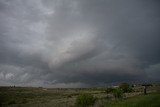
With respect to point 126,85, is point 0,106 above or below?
below

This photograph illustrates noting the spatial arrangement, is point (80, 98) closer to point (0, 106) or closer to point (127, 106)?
point (127, 106)

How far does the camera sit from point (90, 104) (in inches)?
1752

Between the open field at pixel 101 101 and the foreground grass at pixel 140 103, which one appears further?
the open field at pixel 101 101

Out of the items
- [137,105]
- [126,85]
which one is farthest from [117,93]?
[126,85]

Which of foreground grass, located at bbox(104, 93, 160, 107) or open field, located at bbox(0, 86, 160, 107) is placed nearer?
foreground grass, located at bbox(104, 93, 160, 107)

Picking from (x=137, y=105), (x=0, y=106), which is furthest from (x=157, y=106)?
(x=0, y=106)

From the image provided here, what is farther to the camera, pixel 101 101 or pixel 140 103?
pixel 101 101

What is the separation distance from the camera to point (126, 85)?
305 ft

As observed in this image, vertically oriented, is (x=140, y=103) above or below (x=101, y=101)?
above

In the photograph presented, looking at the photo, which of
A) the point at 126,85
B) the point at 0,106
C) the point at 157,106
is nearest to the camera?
the point at 157,106

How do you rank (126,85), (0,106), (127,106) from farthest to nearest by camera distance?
(126,85) → (0,106) → (127,106)

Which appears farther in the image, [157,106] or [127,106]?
[127,106]

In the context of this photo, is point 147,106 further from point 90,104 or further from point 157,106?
point 90,104

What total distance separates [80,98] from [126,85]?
51.3 m
